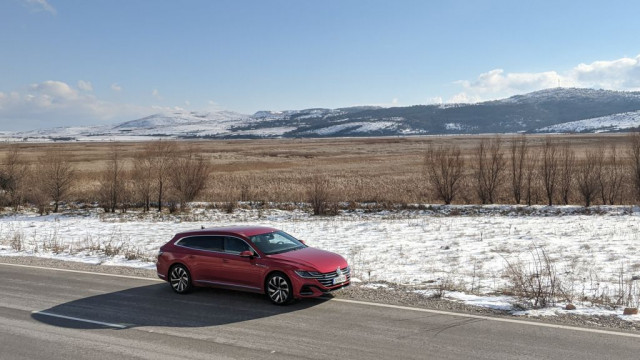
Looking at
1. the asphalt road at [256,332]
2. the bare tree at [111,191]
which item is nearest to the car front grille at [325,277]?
the asphalt road at [256,332]

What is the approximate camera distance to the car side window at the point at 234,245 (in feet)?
37.0

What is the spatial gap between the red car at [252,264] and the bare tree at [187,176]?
74.9ft

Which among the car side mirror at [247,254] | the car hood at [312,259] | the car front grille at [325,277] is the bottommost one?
the car front grille at [325,277]

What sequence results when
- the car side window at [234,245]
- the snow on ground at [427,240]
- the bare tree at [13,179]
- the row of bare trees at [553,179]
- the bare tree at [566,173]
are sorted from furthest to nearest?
the bare tree at [13,179] < the bare tree at [566,173] < the row of bare trees at [553,179] < the snow on ground at [427,240] < the car side window at [234,245]

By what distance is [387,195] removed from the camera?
36188mm

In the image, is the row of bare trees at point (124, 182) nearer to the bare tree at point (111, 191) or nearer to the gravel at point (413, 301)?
the bare tree at point (111, 191)

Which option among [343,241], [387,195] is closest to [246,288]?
[343,241]

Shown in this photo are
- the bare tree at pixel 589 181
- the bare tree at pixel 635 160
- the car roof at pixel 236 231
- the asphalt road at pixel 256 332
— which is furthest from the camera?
the bare tree at pixel 635 160

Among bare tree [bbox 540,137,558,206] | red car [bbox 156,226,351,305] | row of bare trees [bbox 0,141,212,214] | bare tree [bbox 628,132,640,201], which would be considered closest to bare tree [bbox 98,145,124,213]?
row of bare trees [bbox 0,141,212,214]

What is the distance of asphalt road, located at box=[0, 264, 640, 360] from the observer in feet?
25.0

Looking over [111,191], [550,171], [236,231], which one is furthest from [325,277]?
[111,191]

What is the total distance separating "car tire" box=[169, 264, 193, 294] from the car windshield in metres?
1.82

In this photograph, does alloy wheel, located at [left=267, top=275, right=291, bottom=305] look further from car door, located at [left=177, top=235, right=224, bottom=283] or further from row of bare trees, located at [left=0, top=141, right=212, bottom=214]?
row of bare trees, located at [left=0, top=141, right=212, bottom=214]

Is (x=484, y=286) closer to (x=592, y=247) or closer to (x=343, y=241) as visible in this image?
(x=592, y=247)
